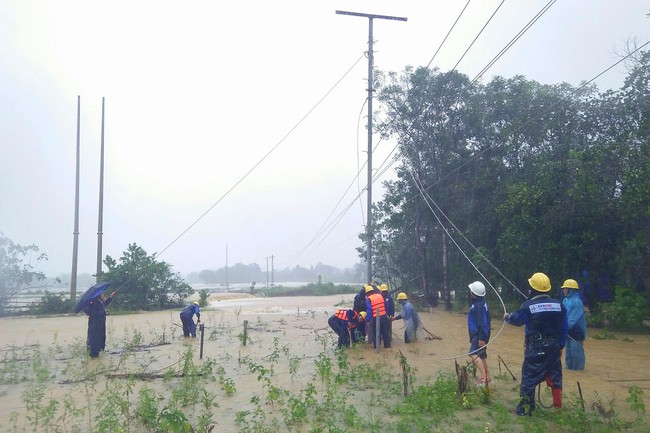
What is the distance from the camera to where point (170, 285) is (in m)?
35.5

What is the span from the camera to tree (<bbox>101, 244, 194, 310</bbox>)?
33094 mm

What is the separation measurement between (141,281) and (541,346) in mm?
30676

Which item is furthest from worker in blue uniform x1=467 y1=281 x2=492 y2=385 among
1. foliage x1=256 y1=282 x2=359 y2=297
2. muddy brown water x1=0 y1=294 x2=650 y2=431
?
foliage x1=256 y1=282 x2=359 y2=297

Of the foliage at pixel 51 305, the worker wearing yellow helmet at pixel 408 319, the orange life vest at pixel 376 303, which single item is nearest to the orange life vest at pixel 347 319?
the orange life vest at pixel 376 303

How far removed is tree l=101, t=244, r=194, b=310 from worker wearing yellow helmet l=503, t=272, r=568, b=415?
1116 inches

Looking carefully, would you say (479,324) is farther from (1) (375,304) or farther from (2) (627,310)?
(2) (627,310)

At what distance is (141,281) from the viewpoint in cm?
3397

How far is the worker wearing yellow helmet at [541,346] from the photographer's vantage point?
6.88 meters

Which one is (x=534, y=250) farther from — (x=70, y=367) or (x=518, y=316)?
(x=70, y=367)

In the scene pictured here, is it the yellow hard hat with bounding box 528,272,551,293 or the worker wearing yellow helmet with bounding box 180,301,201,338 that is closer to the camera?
the yellow hard hat with bounding box 528,272,551,293

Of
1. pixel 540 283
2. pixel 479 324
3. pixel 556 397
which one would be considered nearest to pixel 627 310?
pixel 479 324

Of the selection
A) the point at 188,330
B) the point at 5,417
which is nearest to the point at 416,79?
the point at 188,330

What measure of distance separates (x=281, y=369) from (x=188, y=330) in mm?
6286

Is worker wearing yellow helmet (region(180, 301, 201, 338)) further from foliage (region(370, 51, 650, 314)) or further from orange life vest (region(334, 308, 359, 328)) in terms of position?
foliage (region(370, 51, 650, 314))
